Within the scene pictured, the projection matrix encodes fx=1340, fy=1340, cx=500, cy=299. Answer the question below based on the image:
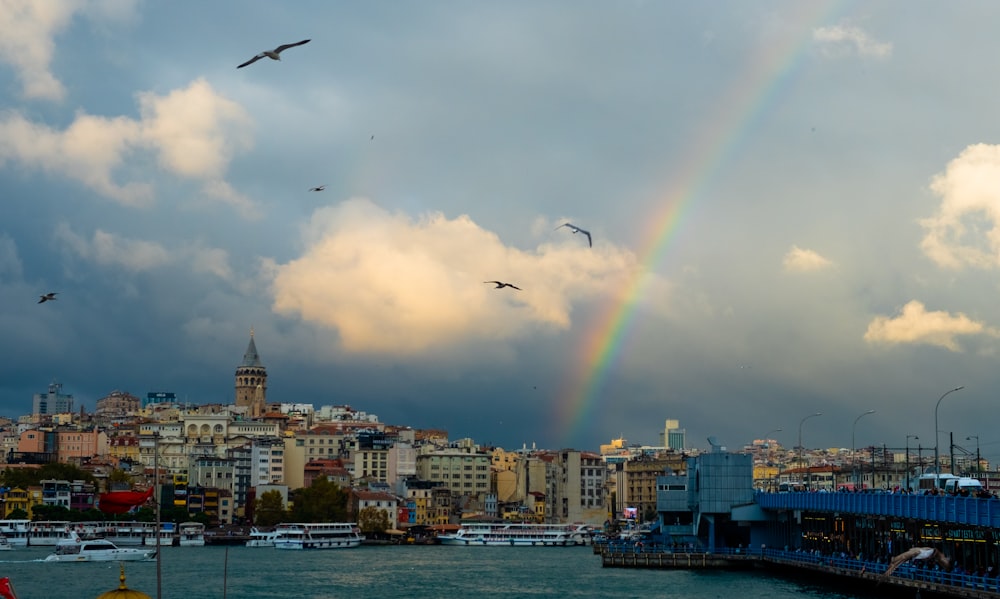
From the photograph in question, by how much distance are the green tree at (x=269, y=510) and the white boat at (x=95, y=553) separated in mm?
37125

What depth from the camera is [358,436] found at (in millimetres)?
176750

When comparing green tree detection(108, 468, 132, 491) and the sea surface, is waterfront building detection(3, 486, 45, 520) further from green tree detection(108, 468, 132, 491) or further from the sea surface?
the sea surface

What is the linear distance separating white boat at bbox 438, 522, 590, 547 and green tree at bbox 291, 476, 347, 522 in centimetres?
1127

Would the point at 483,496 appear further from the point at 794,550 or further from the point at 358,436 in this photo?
the point at 794,550

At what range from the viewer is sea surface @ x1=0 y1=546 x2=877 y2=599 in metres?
60.5

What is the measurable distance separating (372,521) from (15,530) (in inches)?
1430

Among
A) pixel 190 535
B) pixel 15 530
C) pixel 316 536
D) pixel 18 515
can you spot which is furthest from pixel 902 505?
pixel 18 515

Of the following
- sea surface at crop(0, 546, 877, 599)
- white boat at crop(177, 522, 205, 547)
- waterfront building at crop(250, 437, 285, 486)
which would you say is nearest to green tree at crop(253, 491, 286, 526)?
white boat at crop(177, 522, 205, 547)

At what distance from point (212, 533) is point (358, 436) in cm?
4788

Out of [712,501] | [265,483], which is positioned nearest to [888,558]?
[712,501]

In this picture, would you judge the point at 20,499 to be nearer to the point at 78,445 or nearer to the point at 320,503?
the point at 320,503

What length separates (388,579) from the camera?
74.3 m

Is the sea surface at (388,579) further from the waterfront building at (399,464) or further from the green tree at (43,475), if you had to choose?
the waterfront building at (399,464)

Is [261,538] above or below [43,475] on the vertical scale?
below
